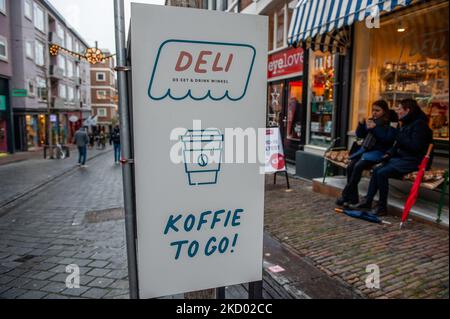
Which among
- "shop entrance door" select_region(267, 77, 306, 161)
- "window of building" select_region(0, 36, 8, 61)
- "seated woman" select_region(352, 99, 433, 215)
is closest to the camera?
"window of building" select_region(0, 36, 8, 61)

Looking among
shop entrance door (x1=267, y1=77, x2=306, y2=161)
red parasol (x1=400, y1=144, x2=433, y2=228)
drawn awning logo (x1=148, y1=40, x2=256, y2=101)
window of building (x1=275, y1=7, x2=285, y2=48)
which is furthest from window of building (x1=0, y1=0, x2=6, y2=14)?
window of building (x1=275, y1=7, x2=285, y2=48)

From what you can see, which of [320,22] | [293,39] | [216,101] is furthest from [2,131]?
[293,39]

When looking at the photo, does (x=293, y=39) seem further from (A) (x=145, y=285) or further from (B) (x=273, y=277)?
(A) (x=145, y=285)

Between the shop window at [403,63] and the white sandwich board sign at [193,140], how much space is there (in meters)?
4.57

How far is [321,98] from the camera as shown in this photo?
835 centimetres

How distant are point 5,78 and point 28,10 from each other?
0.40 meters

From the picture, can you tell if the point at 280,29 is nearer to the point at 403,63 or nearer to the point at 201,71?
the point at 403,63

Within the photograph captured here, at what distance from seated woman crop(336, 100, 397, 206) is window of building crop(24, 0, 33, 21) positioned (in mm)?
4762

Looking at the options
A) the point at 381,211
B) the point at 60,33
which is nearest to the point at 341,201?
the point at 381,211

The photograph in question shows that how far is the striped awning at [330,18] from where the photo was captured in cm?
456

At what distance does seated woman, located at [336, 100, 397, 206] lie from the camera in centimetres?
508

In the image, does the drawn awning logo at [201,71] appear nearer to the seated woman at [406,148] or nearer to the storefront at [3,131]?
the storefront at [3,131]

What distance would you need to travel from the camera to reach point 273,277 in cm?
316

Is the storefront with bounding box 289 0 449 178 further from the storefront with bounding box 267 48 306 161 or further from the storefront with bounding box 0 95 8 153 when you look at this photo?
the storefront with bounding box 0 95 8 153
